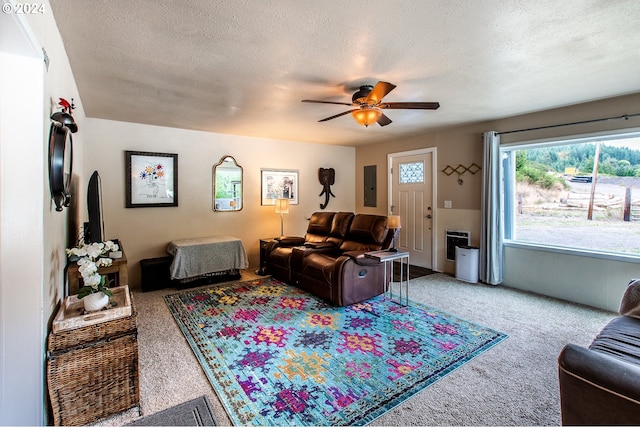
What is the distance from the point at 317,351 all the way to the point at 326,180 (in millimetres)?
4160

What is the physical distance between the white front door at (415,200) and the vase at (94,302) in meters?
4.62

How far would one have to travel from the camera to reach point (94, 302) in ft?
5.74

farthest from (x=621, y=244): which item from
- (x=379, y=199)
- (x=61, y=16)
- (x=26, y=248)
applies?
(x=61, y=16)

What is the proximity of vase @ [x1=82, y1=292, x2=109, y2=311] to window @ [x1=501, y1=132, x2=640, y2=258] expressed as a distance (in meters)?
4.79

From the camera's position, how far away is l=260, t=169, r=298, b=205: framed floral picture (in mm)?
5457

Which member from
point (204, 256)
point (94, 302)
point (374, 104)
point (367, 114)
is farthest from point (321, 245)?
point (94, 302)

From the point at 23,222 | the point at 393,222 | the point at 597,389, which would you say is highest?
the point at 23,222

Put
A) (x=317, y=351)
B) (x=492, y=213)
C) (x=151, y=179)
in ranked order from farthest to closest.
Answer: (x=151, y=179) < (x=492, y=213) < (x=317, y=351)

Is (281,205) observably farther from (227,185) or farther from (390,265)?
(390,265)

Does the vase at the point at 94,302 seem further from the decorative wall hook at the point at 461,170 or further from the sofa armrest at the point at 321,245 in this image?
the decorative wall hook at the point at 461,170

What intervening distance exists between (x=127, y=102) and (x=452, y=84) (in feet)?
11.5

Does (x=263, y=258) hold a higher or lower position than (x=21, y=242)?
lower

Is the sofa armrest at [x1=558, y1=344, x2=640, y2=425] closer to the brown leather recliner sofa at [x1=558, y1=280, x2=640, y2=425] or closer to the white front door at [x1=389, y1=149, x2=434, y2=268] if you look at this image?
the brown leather recliner sofa at [x1=558, y1=280, x2=640, y2=425]

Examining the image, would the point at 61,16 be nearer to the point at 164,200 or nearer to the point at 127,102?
the point at 127,102
